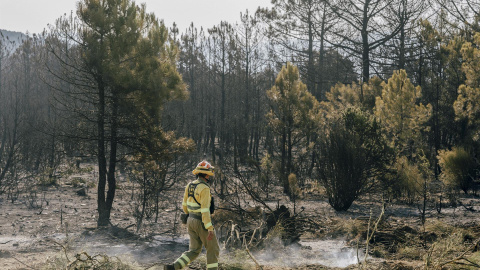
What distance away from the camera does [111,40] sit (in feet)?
46.5

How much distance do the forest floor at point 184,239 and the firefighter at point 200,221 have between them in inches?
31.1

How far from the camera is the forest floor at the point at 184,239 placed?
8.12m

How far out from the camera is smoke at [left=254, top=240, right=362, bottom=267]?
8523 mm

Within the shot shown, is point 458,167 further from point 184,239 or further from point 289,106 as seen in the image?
point 184,239

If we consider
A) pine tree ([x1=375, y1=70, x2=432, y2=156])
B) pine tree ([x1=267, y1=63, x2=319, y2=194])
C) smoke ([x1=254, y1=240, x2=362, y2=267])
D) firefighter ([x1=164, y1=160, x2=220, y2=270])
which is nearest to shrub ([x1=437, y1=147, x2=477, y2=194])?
pine tree ([x1=375, y1=70, x2=432, y2=156])

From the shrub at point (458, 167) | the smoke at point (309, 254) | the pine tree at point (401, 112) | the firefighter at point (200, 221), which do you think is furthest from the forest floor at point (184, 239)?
the pine tree at point (401, 112)

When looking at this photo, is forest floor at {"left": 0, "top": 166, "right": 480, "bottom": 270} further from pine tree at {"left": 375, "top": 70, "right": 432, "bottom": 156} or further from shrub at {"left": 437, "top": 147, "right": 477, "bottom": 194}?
pine tree at {"left": 375, "top": 70, "right": 432, "bottom": 156}

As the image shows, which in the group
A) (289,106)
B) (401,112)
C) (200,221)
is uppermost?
(289,106)

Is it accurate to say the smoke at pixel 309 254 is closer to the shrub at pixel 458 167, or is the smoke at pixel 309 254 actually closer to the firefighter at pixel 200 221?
the firefighter at pixel 200 221

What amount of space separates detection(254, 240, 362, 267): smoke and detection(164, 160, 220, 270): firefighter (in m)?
1.95

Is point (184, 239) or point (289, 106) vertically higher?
point (289, 106)

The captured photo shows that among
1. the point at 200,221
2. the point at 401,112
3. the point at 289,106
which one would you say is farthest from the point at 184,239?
the point at 401,112

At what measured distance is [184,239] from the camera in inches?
472

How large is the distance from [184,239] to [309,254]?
3912mm
